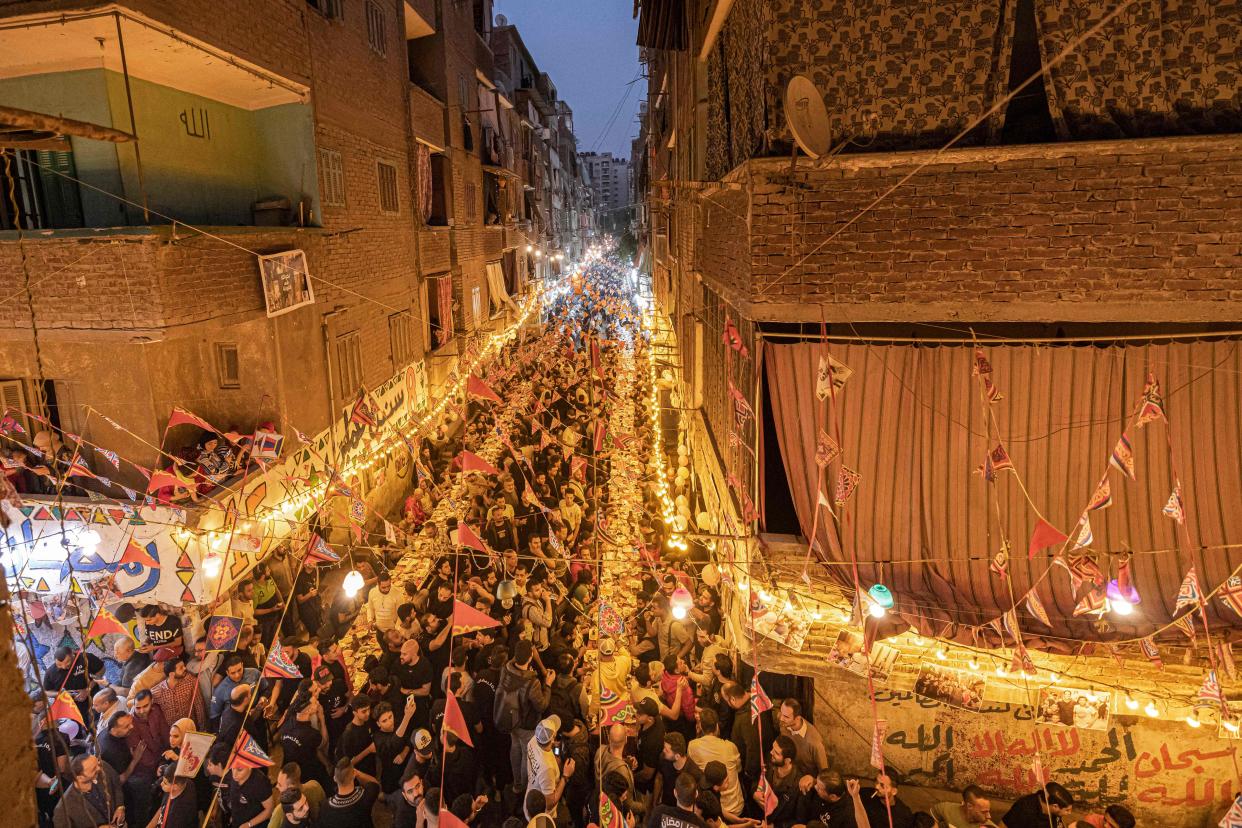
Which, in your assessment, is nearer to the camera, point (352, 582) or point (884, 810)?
point (884, 810)

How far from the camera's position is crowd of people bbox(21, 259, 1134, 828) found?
20.4 ft

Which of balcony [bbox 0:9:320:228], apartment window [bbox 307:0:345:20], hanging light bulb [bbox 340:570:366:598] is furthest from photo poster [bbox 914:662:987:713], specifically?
apartment window [bbox 307:0:345:20]

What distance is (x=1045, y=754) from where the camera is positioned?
7.08 metres

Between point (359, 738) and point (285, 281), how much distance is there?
6370 mm

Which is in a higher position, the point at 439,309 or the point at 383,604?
the point at 439,309

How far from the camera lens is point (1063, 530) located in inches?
246

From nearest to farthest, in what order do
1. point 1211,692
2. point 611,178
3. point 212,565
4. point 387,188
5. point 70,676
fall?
point 1211,692, point 70,676, point 212,565, point 387,188, point 611,178

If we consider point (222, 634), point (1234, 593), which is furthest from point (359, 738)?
point (1234, 593)

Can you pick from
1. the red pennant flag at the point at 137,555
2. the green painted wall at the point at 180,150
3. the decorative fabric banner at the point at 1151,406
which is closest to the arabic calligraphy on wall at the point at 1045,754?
the decorative fabric banner at the point at 1151,406

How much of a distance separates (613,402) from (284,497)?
46.7 feet

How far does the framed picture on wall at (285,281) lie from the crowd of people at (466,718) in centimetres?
376

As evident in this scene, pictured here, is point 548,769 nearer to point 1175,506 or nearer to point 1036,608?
point 1036,608

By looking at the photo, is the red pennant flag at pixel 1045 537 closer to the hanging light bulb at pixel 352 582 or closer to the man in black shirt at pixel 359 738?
the man in black shirt at pixel 359 738

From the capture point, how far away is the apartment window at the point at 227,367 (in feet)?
31.7
